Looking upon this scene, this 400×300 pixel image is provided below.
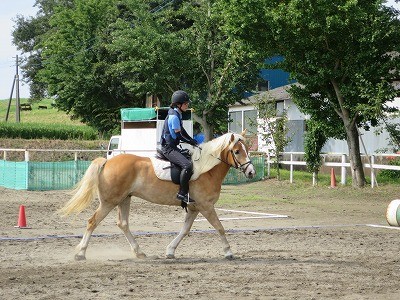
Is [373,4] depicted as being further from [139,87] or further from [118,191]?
[139,87]

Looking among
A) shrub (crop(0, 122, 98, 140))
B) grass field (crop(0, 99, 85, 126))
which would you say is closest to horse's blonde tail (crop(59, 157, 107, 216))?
shrub (crop(0, 122, 98, 140))

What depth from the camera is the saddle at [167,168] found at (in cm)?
1346

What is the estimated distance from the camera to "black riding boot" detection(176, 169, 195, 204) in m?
13.4

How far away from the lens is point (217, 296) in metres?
9.69

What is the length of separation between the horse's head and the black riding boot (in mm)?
773

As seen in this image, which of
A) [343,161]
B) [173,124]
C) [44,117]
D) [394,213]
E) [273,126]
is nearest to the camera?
[173,124]

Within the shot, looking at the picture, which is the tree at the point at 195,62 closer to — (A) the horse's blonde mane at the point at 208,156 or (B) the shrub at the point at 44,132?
(B) the shrub at the point at 44,132

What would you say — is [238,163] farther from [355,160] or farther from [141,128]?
[141,128]

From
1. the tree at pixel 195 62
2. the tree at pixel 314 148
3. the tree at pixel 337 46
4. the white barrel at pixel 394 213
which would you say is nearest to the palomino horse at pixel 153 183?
the white barrel at pixel 394 213

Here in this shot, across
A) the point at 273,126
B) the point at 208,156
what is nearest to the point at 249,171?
the point at 208,156

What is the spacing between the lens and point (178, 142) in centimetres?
1339

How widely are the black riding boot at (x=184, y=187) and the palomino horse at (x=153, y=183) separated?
0.38 ft

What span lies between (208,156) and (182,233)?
4.31ft

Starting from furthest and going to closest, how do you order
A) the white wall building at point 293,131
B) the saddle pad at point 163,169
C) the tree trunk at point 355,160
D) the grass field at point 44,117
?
the grass field at point 44,117 → the white wall building at point 293,131 → the tree trunk at point 355,160 → the saddle pad at point 163,169
